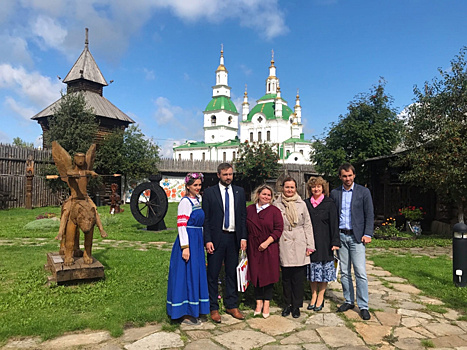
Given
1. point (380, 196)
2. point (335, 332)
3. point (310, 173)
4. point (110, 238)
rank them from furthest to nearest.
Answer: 1. point (310, 173)
2. point (380, 196)
3. point (110, 238)
4. point (335, 332)

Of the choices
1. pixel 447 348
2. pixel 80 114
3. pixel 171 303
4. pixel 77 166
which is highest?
pixel 80 114

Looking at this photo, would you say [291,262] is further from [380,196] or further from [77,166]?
[380,196]

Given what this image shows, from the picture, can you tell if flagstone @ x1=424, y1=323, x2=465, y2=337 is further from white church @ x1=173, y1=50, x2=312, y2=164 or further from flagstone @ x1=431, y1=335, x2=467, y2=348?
white church @ x1=173, y1=50, x2=312, y2=164

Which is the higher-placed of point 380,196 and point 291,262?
point 380,196

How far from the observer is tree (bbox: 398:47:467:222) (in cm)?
956

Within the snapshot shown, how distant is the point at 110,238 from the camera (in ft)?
32.4

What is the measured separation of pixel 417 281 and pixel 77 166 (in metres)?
5.60

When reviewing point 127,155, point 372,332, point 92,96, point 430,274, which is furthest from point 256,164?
point 372,332

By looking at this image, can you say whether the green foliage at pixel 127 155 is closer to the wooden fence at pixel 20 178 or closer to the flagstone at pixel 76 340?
the wooden fence at pixel 20 178

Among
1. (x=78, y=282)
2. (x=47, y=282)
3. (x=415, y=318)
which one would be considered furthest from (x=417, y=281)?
(x=47, y=282)

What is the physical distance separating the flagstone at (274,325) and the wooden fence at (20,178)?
16.1 meters

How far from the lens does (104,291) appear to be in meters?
4.92

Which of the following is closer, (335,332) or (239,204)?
(335,332)

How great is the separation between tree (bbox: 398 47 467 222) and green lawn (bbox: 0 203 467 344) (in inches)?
116
